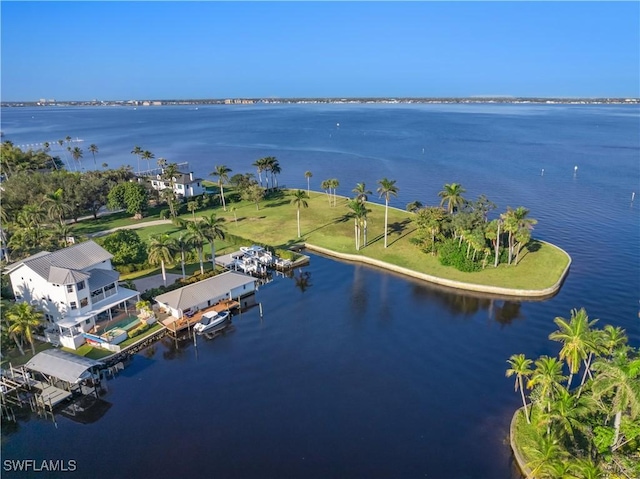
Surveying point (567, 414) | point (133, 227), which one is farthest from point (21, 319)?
point (567, 414)

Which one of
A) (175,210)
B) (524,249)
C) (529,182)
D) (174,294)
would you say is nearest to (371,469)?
(174,294)

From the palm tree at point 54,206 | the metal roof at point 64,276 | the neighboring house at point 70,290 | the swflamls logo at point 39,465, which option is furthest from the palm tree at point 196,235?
the palm tree at point 54,206

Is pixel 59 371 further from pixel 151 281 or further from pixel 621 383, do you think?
pixel 621 383

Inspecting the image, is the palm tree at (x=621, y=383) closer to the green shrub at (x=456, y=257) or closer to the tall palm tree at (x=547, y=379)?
the tall palm tree at (x=547, y=379)

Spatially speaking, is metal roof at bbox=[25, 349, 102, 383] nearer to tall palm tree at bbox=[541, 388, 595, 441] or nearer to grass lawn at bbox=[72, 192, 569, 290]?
grass lawn at bbox=[72, 192, 569, 290]

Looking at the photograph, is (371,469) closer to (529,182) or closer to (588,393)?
(588,393)
